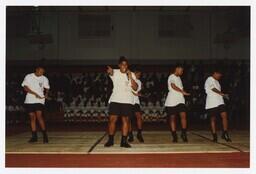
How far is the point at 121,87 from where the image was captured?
6.52m

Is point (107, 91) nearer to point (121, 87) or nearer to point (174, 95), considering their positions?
point (174, 95)

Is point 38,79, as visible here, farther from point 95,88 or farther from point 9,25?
point 9,25

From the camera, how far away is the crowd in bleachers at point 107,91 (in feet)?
43.8

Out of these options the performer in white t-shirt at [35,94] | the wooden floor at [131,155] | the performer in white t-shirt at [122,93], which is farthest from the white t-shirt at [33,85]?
the performer in white t-shirt at [122,93]

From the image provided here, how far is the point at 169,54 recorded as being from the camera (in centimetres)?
1589

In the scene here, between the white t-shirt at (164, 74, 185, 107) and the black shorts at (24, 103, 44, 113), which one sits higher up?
the white t-shirt at (164, 74, 185, 107)

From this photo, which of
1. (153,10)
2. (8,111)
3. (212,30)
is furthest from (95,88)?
(212,30)

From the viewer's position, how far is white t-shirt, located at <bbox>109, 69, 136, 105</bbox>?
6.51m

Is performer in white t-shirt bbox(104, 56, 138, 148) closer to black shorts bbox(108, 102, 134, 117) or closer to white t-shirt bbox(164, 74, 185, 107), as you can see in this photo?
black shorts bbox(108, 102, 134, 117)

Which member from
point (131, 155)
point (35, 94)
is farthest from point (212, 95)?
point (35, 94)

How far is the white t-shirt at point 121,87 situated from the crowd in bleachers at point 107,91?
677 cm

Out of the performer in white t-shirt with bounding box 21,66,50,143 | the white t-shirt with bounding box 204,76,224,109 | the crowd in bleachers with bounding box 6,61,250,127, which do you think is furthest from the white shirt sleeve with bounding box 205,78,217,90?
the crowd in bleachers with bounding box 6,61,250,127

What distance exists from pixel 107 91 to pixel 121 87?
703cm

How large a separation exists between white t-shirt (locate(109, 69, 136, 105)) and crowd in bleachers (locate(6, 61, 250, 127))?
22.2 feet
